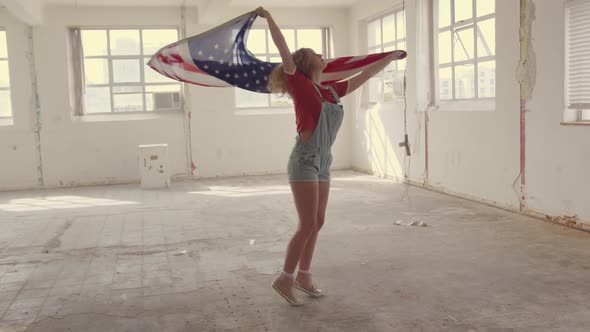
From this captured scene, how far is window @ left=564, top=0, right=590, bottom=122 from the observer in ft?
15.7

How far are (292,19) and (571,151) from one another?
5.79 meters

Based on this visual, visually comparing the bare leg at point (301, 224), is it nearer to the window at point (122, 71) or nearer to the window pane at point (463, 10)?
the window pane at point (463, 10)

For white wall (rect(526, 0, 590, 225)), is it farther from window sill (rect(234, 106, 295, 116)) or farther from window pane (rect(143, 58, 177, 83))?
window pane (rect(143, 58, 177, 83))

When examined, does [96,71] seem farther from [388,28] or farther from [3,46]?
[388,28]

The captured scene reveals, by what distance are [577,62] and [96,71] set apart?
276 inches

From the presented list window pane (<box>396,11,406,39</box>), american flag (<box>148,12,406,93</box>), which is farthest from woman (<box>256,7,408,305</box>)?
window pane (<box>396,11,406,39</box>)

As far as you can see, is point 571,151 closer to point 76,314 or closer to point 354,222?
point 354,222

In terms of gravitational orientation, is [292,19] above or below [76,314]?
above

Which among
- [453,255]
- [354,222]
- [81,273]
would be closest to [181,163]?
[354,222]

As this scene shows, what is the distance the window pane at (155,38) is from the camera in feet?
30.4

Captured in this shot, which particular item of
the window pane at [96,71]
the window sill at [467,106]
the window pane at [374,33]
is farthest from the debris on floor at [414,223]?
the window pane at [96,71]

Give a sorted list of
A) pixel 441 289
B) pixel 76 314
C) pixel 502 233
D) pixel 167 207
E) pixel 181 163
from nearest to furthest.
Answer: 1. pixel 76 314
2. pixel 441 289
3. pixel 502 233
4. pixel 167 207
5. pixel 181 163

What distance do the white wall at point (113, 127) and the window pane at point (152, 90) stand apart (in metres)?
0.19

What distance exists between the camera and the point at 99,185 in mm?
9094
